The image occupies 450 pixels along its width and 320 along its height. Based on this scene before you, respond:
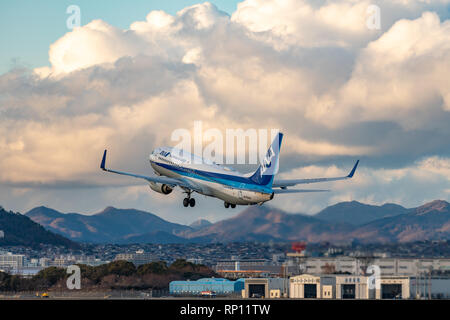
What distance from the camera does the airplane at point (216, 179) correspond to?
102 metres

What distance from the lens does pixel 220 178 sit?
10850cm

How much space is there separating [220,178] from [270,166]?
8.84 meters

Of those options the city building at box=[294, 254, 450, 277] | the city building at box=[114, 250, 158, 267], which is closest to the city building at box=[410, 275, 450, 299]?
the city building at box=[294, 254, 450, 277]

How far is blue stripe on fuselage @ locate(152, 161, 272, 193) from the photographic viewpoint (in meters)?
103

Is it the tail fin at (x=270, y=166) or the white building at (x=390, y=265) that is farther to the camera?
the tail fin at (x=270, y=166)

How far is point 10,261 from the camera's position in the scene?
182 metres

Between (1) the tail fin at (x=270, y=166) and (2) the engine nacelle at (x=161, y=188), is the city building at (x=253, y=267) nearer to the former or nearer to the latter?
(1) the tail fin at (x=270, y=166)

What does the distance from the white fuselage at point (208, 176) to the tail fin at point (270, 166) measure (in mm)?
897

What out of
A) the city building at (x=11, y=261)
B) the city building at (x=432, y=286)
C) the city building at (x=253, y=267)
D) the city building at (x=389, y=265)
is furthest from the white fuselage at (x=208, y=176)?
the city building at (x=11, y=261)

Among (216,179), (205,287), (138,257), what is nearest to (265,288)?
(205,287)

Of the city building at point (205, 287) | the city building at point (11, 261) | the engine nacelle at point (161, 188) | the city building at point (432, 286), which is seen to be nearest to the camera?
the city building at point (432, 286)
